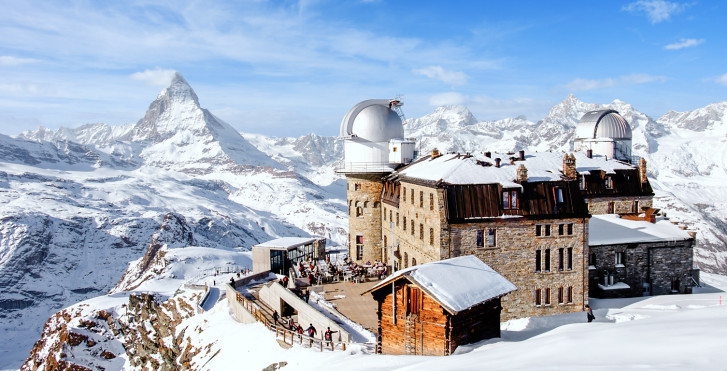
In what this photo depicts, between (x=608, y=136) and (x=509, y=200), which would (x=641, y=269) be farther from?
(x=608, y=136)

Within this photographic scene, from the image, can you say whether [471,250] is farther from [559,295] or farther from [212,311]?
[212,311]

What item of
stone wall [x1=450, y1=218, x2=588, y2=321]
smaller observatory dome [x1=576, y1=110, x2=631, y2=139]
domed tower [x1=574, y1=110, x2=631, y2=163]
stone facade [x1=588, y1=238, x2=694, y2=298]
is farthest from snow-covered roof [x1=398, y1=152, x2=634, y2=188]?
smaller observatory dome [x1=576, y1=110, x2=631, y2=139]

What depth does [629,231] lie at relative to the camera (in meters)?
41.8

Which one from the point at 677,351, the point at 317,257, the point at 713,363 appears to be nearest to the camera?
the point at 713,363

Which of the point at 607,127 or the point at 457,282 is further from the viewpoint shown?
the point at 607,127

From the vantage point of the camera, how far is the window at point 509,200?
111 ft

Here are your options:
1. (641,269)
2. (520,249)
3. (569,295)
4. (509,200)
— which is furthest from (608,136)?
(520,249)

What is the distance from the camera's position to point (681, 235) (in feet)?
135

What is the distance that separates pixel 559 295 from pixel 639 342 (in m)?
21.2

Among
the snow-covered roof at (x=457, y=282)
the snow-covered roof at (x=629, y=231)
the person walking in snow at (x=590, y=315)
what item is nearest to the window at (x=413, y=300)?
the snow-covered roof at (x=457, y=282)

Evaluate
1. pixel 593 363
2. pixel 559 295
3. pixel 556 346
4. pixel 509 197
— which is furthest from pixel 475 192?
pixel 593 363

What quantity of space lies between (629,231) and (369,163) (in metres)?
23.2

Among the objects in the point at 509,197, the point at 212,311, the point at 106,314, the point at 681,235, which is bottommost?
the point at 106,314

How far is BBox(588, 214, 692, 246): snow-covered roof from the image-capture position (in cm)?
4006
